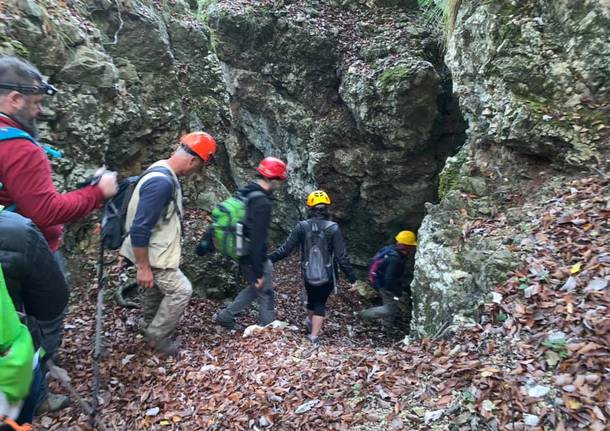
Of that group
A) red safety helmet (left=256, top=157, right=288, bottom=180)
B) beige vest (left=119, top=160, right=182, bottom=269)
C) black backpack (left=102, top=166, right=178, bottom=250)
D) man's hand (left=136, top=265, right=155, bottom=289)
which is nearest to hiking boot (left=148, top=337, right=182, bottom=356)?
man's hand (left=136, top=265, right=155, bottom=289)

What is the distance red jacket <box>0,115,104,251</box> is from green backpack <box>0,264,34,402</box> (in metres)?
1.07

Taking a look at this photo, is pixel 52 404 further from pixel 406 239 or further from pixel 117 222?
pixel 406 239

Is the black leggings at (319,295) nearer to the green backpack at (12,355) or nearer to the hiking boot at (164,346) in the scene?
the hiking boot at (164,346)

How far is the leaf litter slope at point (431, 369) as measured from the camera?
3139 mm

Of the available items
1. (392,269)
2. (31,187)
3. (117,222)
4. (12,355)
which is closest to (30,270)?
(12,355)

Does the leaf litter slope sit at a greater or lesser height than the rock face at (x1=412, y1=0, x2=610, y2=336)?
lesser

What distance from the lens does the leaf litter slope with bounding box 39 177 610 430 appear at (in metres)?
3.14

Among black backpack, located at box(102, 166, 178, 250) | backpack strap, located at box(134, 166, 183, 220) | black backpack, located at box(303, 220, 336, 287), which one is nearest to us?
backpack strap, located at box(134, 166, 183, 220)


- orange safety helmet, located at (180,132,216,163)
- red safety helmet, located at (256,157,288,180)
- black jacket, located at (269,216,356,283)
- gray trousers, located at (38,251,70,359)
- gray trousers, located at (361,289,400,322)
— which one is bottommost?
gray trousers, located at (361,289,400,322)

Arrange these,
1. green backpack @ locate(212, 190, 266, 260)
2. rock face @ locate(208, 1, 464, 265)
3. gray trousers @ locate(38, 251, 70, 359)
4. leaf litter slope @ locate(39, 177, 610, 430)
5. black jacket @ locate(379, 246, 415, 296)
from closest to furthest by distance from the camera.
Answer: leaf litter slope @ locate(39, 177, 610, 430) < gray trousers @ locate(38, 251, 70, 359) < green backpack @ locate(212, 190, 266, 260) < black jacket @ locate(379, 246, 415, 296) < rock face @ locate(208, 1, 464, 265)

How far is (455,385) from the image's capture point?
137 inches

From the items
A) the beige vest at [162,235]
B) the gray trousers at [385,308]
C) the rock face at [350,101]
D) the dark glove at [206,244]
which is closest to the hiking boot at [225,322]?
the dark glove at [206,244]

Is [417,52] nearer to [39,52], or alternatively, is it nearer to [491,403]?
[39,52]

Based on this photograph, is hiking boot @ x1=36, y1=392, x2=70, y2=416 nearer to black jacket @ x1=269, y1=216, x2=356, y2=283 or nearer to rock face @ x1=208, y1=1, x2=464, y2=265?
black jacket @ x1=269, y1=216, x2=356, y2=283
